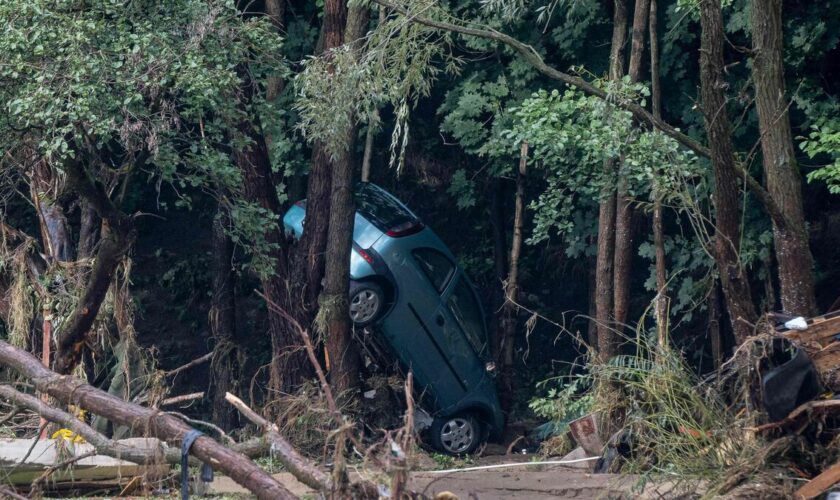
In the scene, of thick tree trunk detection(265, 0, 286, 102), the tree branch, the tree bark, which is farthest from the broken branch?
thick tree trunk detection(265, 0, 286, 102)

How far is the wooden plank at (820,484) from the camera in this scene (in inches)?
234

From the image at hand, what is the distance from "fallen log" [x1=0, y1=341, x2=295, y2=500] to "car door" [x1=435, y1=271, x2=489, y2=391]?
513 cm

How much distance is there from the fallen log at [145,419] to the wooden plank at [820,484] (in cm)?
313

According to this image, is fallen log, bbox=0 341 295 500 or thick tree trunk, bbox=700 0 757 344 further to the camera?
thick tree trunk, bbox=700 0 757 344

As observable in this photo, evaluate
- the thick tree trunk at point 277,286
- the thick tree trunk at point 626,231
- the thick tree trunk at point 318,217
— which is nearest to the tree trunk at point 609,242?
the thick tree trunk at point 626,231

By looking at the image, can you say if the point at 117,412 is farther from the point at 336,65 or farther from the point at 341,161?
the point at 341,161

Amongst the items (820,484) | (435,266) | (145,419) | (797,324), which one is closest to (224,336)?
(435,266)

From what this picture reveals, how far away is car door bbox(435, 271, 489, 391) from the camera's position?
1139 centimetres

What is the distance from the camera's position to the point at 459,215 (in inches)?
563

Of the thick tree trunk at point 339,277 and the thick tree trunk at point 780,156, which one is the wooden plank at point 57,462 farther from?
the thick tree trunk at point 780,156

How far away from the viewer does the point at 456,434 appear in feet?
37.4

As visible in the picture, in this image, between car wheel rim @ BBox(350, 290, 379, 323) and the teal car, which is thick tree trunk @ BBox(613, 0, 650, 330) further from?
car wheel rim @ BBox(350, 290, 379, 323)

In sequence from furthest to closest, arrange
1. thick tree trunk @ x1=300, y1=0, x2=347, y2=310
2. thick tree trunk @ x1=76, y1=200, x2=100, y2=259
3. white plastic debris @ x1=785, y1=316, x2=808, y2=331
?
thick tree trunk @ x1=300, y1=0, x2=347, y2=310, thick tree trunk @ x1=76, y1=200, x2=100, y2=259, white plastic debris @ x1=785, y1=316, x2=808, y2=331

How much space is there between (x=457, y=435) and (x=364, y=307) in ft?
6.09
